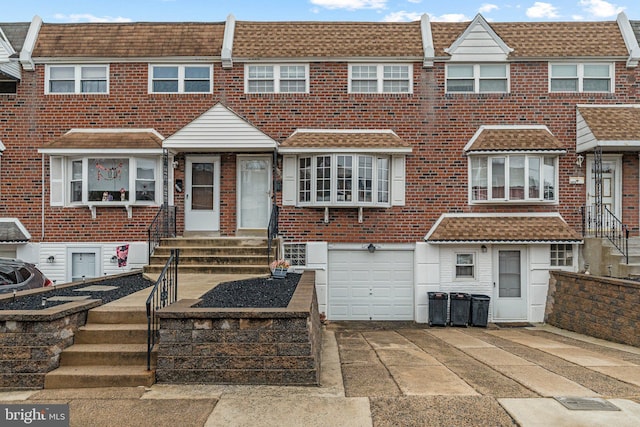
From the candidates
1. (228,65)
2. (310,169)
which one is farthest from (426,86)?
(228,65)

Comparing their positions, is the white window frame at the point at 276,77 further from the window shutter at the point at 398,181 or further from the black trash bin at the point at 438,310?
the black trash bin at the point at 438,310

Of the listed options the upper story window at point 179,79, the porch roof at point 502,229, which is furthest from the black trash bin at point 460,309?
the upper story window at point 179,79

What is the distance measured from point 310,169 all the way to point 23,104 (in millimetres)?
8760

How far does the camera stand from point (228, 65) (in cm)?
1280

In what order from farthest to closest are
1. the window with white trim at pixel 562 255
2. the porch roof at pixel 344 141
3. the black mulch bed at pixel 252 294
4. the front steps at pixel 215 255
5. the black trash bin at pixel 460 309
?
the window with white trim at pixel 562 255 < the black trash bin at pixel 460 309 < the porch roof at pixel 344 141 < the front steps at pixel 215 255 < the black mulch bed at pixel 252 294

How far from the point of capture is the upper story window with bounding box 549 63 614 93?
12789 millimetres

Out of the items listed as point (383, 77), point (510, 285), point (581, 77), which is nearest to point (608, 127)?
point (581, 77)

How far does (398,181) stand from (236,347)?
8.58 meters

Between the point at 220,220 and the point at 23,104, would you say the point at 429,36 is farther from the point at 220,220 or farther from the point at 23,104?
the point at 23,104

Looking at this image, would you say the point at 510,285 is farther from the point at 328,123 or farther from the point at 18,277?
the point at 18,277

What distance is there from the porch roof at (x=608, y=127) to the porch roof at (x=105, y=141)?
12103mm

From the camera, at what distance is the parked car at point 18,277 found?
814cm

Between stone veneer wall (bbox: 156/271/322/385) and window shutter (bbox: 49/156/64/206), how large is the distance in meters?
9.31

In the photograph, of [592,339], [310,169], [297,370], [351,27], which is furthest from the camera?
[351,27]
